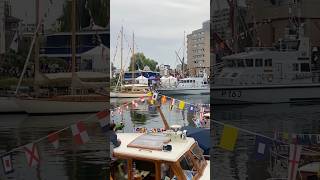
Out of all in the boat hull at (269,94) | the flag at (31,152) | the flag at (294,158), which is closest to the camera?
the flag at (294,158)

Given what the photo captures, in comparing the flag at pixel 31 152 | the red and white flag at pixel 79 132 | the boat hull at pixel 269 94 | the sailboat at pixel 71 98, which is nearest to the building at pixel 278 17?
the boat hull at pixel 269 94

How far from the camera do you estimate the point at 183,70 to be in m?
66.8

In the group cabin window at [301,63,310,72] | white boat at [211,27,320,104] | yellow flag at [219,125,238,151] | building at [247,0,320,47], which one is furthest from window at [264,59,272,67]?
yellow flag at [219,125,238,151]

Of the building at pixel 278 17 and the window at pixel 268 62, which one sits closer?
the building at pixel 278 17

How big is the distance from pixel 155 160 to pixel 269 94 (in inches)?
1095

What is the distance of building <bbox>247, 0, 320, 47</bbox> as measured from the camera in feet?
96.3

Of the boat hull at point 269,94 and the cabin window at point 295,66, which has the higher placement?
the cabin window at point 295,66

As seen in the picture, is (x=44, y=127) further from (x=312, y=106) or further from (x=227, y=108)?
(x=312, y=106)

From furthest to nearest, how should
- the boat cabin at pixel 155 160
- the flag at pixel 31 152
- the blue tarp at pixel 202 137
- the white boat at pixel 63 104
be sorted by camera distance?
the white boat at pixel 63 104
the blue tarp at pixel 202 137
the flag at pixel 31 152
the boat cabin at pixel 155 160

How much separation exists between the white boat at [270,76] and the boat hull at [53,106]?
11.8m

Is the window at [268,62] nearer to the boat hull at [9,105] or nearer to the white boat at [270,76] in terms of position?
the white boat at [270,76]

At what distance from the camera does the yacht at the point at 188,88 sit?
171 ft

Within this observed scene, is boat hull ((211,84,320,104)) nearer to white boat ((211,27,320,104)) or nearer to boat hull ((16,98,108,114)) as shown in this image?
white boat ((211,27,320,104))

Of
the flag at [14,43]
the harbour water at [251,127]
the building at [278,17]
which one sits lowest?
the harbour water at [251,127]
